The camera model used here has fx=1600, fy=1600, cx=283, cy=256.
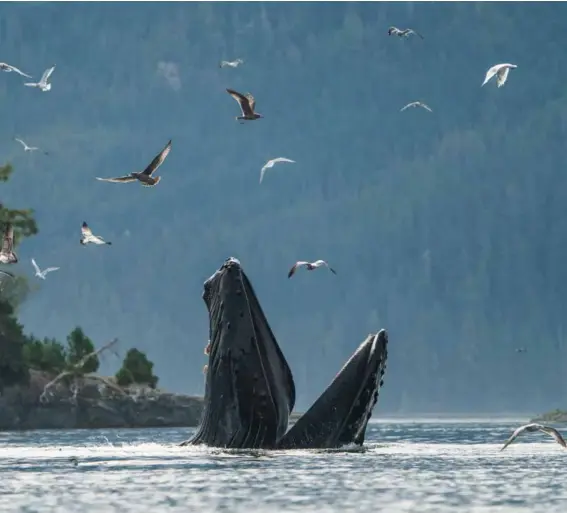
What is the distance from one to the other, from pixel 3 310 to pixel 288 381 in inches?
3886

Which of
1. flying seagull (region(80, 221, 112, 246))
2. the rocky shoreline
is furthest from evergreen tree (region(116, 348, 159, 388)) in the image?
flying seagull (region(80, 221, 112, 246))

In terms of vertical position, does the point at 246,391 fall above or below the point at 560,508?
above

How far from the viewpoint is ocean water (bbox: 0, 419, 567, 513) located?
29.9 meters

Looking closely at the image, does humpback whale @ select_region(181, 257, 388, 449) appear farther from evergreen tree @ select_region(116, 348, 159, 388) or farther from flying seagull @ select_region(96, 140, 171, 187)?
evergreen tree @ select_region(116, 348, 159, 388)

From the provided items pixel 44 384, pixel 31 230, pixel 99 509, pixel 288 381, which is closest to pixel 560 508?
pixel 99 509

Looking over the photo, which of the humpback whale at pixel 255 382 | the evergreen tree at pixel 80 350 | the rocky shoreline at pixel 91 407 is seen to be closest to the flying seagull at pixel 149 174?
the humpback whale at pixel 255 382

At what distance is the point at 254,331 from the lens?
38688 mm

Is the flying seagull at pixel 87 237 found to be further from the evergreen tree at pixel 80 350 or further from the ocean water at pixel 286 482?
the evergreen tree at pixel 80 350

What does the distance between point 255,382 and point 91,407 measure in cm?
12937

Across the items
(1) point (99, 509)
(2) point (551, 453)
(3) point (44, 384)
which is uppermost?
(3) point (44, 384)

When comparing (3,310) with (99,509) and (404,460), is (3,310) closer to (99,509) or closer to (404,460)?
(404,460)

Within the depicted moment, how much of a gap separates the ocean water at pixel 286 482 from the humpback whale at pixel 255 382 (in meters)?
0.66

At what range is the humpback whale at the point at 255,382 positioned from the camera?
38438 mm

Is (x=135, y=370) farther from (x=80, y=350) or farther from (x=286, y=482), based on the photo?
(x=286, y=482)
